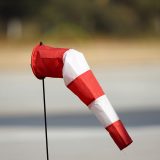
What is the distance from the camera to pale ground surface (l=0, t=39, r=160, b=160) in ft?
27.4

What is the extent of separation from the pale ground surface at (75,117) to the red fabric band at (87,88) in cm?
275

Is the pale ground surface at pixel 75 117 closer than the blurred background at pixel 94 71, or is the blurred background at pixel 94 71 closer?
the pale ground surface at pixel 75 117

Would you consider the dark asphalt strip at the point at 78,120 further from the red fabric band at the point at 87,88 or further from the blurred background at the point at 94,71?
the red fabric band at the point at 87,88

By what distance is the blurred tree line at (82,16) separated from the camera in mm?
37562

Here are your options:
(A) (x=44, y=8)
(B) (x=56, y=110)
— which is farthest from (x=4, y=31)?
(B) (x=56, y=110)

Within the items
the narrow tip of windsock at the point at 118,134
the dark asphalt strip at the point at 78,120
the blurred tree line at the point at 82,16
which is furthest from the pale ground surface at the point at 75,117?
the blurred tree line at the point at 82,16

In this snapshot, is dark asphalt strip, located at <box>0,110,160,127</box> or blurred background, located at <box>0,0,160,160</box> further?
dark asphalt strip, located at <box>0,110,160,127</box>

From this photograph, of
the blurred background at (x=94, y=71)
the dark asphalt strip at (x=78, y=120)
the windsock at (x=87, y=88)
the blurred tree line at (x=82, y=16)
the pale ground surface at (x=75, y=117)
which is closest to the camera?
the windsock at (x=87, y=88)

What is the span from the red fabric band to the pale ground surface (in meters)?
2.75

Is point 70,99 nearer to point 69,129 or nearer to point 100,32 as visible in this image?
point 69,129

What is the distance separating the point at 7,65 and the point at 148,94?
10.9m

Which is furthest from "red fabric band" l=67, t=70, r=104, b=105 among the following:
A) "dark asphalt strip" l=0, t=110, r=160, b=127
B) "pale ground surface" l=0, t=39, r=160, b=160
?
"dark asphalt strip" l=0, t=110, r=160, b=127

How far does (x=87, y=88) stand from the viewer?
16.4 feet

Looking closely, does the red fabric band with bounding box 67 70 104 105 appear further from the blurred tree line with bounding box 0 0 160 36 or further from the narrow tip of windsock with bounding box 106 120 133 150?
Result: the blurred tree line with bounding box 0 0 160 36
